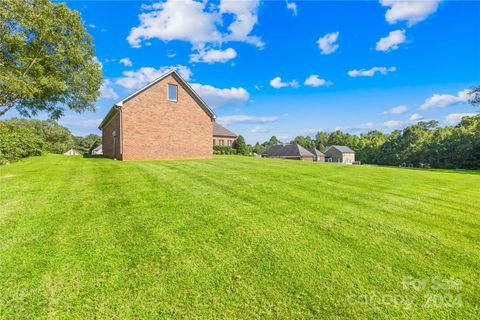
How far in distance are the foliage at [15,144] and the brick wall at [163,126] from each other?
7419mm

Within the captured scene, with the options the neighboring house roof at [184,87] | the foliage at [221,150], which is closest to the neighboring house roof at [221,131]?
the foliage at [221,150]

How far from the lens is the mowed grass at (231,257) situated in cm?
241

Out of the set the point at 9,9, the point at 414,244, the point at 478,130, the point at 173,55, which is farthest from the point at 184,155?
the point at 478,130

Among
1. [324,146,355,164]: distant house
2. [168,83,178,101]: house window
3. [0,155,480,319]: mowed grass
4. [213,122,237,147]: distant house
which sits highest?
[168,83,178,101]: house window

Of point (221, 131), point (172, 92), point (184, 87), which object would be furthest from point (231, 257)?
point (221, 131)

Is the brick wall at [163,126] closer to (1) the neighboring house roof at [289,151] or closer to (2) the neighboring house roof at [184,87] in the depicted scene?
(2) the neighboring house roof at [184,87]

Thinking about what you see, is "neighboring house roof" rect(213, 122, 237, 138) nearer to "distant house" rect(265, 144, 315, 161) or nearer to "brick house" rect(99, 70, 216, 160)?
"distant house" rect(265, 144, 315, 161)

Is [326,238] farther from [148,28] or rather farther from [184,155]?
[148,28]

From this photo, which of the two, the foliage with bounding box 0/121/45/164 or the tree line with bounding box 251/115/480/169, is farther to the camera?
the tree line with bounding box 251/115/480/169

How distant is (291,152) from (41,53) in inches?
1704

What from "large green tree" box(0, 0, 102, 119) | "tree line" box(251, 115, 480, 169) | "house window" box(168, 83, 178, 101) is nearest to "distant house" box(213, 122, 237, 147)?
"house window" box(168, 83, 178, 101)

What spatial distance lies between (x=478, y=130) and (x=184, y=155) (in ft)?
154

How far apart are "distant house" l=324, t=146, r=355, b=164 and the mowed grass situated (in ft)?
198

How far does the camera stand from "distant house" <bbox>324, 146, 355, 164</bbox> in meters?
62.1
